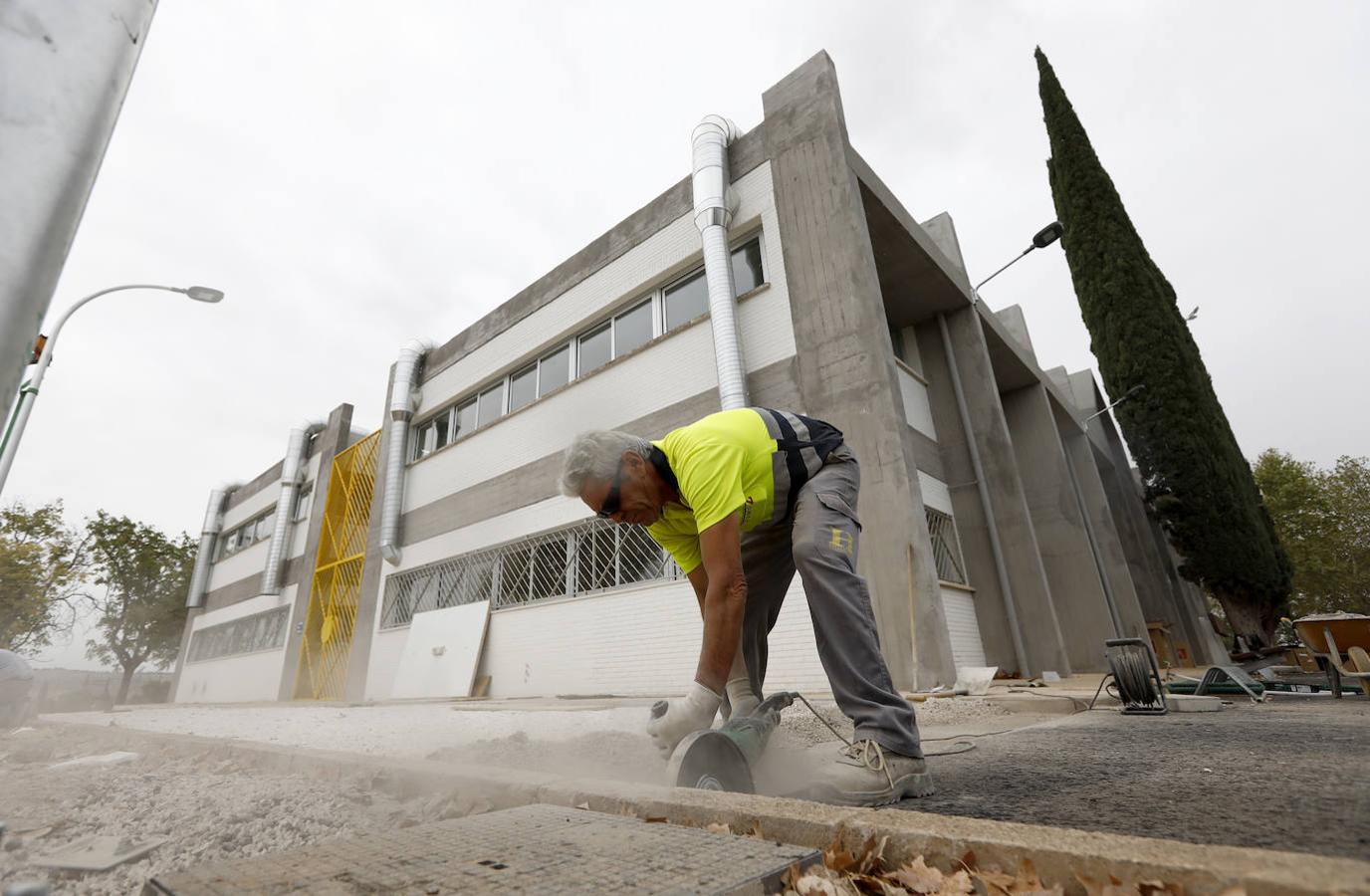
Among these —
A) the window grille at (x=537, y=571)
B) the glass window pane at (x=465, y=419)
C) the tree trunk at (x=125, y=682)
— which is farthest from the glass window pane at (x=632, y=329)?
the tree trunk at (x=125, y=682)

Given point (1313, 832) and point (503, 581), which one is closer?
point (1313, 832)

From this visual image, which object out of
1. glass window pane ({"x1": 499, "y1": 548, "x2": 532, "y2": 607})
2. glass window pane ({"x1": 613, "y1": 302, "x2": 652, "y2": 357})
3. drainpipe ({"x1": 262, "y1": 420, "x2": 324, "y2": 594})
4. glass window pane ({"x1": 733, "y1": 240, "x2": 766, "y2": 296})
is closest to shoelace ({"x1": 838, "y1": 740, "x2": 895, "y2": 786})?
glass window pane ({"x1": 733, "y1": 240, "x2": 766, "y2": 296})

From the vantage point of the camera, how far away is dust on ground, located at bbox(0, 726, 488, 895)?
159 cm

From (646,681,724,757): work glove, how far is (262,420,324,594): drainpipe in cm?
1799

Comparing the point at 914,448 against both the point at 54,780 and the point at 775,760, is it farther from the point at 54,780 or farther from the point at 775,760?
the point at 54,780

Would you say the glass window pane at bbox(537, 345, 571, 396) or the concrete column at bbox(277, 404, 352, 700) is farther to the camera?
the concrete column at bbox(277, 404, 352, 700)

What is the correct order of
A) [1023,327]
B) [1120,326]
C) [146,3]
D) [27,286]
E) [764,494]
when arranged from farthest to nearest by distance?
[1120,326]
[1023,327]
[764,494]
[146,3]
[27,286]

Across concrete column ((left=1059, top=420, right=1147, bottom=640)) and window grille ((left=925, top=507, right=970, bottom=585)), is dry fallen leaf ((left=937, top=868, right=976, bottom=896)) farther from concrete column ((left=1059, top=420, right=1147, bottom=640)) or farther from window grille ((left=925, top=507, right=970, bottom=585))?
concrete column ((left=1059, top=420, right=1147, bottom=640))

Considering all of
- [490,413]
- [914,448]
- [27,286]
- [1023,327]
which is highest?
[1023,327]

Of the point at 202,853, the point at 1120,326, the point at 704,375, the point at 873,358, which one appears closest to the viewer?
the point at 202,853

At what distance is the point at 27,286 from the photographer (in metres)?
0.79

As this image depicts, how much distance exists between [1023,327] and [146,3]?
16379 mm

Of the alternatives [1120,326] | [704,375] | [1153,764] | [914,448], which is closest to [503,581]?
[704,375]

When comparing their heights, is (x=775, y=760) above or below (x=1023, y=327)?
below
